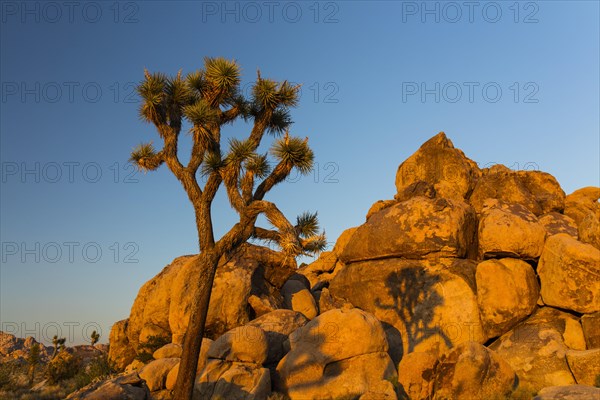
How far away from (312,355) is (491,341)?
7.31 m

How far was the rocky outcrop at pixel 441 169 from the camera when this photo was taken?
25375 mm

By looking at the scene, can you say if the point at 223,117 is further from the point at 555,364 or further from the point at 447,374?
the point at 555,364

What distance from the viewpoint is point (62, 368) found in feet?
77.0

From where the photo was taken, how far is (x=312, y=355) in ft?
49.4

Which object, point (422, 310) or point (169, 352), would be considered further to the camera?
point (422, 310)

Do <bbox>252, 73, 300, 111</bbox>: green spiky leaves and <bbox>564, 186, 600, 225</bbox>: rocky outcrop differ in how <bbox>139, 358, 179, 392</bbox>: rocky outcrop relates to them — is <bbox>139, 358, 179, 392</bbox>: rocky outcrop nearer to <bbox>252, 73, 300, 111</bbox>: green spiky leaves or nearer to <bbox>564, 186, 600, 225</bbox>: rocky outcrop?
<bbox>252, 73, 300, 111</bbox>: green spiky leaves

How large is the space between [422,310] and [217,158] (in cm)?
958

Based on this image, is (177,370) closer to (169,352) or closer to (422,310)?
(169,352)

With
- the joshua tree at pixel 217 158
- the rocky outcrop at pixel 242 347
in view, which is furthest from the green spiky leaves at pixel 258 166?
the rocky outcrop at pixel 242 347

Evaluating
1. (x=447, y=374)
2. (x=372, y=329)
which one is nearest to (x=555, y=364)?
(x=447, y=374)

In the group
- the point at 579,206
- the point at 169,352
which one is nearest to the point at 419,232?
the point at 579,206

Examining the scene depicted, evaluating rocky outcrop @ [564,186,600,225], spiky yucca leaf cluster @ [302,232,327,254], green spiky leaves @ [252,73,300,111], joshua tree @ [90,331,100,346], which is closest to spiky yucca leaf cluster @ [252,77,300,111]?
green spiky leaves @ [252,73,300,111]

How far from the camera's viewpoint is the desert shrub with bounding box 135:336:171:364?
21216 mm

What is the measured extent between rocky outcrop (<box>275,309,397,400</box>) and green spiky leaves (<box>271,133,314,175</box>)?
4.74m
